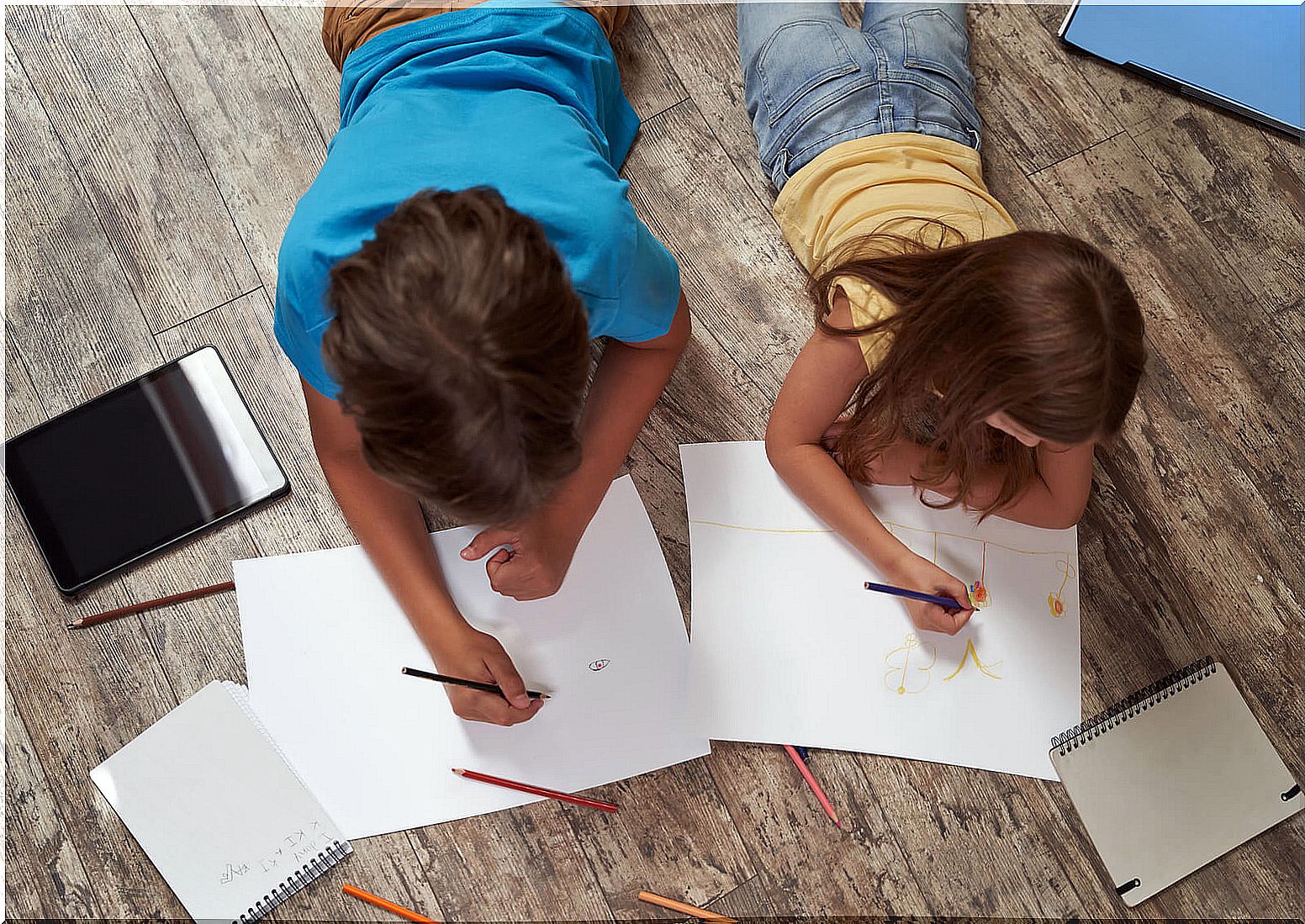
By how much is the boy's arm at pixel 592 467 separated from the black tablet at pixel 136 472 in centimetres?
23

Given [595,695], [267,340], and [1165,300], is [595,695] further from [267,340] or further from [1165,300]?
[1165,300]

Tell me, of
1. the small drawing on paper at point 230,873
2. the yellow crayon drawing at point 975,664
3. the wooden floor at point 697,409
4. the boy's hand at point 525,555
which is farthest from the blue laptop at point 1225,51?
the small drawing on paper at point 230,873

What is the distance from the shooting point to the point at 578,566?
797 millimetres

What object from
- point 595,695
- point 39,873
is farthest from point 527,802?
point 39,873

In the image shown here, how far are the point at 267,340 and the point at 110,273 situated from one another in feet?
0.55

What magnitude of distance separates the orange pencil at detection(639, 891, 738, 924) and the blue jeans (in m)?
0.63

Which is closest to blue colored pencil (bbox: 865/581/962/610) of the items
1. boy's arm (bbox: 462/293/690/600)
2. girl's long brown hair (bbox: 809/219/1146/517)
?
girl's long brown hair (bbox: 809/219/1146/517)

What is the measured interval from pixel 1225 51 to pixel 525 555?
82 centimetres

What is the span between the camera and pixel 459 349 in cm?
47

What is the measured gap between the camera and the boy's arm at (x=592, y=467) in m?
0.74

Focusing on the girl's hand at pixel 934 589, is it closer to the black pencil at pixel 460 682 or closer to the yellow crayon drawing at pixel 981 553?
the yellow crayon drawing at pixel 981 553

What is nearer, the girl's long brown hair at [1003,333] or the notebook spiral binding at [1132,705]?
the girl's long brown hair at [1003,333]

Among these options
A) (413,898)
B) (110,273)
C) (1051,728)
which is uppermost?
(110,273)

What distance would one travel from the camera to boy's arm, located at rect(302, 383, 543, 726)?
2.44 ft
